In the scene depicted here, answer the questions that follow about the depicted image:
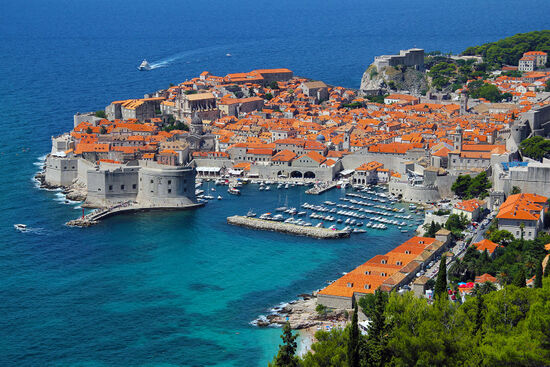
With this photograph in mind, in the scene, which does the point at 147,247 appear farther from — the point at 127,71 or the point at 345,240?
the point at 127,71

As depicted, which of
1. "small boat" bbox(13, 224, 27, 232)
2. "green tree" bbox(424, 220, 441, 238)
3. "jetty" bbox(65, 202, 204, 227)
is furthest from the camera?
"jetty" bbox(65, 202, 204, 227)

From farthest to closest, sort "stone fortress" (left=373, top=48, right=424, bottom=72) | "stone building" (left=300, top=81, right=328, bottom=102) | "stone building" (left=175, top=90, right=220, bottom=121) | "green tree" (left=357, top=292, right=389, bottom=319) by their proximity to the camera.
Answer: "stone fortress" (left=373, top=48, right=424, bottom=72) < "stone building" (left=300, top=81, right=328, bottom=102) < "stone building" (left=175, top=90, right=220, bottom=121) < "green tree" (left=357, top=292, right=389, bottom=319)

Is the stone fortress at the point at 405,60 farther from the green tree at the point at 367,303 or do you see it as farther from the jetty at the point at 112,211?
the green tree at the point at 367,303

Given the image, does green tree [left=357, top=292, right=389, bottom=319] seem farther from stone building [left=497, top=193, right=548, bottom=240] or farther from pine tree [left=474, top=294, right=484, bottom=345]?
stone building [left=497, top=193, right=548, bottom=240]

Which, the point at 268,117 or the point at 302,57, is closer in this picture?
the point at 268,117

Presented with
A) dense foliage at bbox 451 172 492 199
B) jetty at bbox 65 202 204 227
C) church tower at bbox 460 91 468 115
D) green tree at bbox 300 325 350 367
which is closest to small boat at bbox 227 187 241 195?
jetty at bbox 65 202 204 227

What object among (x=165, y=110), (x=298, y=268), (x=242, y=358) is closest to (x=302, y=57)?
(x=165, y=110)
